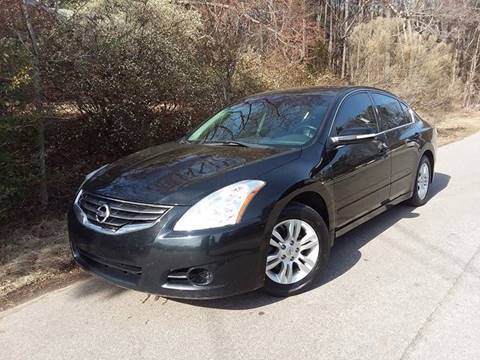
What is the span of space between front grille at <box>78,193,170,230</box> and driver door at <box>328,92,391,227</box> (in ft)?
5.32

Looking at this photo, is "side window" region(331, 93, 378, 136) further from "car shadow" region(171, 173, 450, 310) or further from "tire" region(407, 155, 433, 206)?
"tire" region(407, 155, 433, 206)

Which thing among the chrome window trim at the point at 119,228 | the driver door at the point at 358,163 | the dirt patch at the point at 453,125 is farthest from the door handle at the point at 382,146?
the dirt patch at the point at 453,125

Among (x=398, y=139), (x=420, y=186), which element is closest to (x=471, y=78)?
(x=420, y=186)

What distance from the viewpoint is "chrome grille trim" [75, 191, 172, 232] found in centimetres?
317

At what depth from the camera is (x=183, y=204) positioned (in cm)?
315

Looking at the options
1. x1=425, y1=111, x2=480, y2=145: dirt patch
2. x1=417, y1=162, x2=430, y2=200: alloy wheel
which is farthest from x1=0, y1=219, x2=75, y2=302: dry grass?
x1=425, y1=111, x2=480, y2=145: dirt patch

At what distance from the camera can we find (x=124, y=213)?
10.8 feet

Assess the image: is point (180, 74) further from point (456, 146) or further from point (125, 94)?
point (456, 146)

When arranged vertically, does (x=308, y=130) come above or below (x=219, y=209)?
above

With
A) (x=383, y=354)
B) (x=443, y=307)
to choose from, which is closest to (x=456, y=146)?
(x=443, y=307)

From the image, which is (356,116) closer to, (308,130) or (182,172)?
(308,130)

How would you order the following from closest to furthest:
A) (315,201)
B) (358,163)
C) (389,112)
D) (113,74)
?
(315,201) < (358,163) < (389,112) < (113,74)

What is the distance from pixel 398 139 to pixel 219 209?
2858mm

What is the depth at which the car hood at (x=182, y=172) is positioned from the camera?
3266 millimetres
